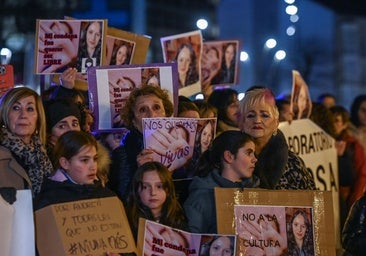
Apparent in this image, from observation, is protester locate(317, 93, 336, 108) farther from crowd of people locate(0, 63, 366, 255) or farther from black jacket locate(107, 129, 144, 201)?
black jacket locate(107, 129, 144, 201)

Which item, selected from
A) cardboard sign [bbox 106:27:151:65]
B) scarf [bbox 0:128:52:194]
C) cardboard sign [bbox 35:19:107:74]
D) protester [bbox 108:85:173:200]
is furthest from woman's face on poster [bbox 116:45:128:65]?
scarf [bbox 0:128:52:194]

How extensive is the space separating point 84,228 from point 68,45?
2274 mm

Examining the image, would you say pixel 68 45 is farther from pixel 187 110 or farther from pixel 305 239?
pixel 305 239

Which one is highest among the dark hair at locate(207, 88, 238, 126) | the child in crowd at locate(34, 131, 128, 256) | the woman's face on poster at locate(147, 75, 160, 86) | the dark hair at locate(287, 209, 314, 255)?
the woman's face on poster at locate(147, 75, 160, 86)

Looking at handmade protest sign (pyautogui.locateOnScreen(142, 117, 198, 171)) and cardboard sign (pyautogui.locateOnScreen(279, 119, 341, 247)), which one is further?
cardboard sign (pyautogui.locateOnScreen(279, 119, 341, 247))

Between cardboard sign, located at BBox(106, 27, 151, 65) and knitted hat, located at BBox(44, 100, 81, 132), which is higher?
cardboard sign, located at BBox(106, 27, 151, 65)

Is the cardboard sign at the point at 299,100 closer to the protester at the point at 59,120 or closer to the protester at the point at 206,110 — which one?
the protester at the point at 206,110

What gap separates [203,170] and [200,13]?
6414 centimetres

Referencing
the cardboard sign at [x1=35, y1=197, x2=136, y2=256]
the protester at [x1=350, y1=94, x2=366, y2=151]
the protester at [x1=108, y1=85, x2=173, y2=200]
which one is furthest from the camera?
the protester at [x1=350, y1=94, x2=366, y2=151]

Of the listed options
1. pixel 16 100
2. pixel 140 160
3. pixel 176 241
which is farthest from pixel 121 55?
pixel 176 241

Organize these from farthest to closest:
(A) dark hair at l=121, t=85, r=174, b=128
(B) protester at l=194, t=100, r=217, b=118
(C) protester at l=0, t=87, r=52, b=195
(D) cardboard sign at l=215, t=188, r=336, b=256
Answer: (B) protester at l=194, t=100, r=217, b=118 → (A) dark hair at l=121, t=85, r=174, b=128 → (D) cardboard sign at l=215, t=188, r=336, b=256 → (C) protester at l=0, t=87, r=52, b=195

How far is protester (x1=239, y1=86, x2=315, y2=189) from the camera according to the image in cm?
685

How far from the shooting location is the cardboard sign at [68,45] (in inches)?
299

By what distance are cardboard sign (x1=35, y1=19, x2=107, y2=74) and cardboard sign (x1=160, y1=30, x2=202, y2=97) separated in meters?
1.26
